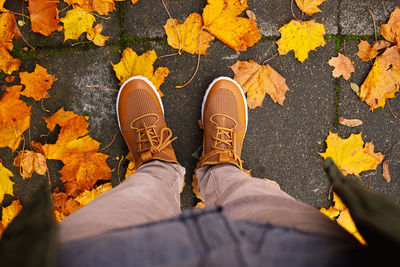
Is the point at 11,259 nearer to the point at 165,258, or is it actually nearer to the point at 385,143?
the point at 165,258

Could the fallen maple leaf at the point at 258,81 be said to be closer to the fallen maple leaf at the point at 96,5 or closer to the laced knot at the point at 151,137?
the laced knot at the point at 151,137

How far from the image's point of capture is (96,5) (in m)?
1.44

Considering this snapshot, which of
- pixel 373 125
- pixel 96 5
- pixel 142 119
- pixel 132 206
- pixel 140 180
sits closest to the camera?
pixel 132 206

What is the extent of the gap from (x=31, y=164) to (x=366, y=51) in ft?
6.71

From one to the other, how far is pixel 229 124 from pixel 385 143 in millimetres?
976

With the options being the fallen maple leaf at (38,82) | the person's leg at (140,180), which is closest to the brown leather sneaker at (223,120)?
the person's leg at (140,180)

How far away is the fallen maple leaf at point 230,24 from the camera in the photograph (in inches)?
56.1

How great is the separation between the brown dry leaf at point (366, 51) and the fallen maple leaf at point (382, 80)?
38 millimetres

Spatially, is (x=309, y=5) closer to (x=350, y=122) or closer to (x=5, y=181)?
(x=350, y=122)

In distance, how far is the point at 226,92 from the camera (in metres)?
1.54

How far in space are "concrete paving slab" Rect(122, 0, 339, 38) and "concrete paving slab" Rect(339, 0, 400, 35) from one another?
153 mm

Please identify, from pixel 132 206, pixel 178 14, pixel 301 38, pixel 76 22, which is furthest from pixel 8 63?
pixel 301 38

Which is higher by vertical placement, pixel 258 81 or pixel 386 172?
pixel 258 81

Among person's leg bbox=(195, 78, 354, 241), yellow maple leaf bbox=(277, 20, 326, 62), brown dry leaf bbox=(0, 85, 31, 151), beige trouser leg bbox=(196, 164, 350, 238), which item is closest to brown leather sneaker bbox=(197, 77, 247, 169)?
person's leg bbox=(195, 78, 354, 241)
